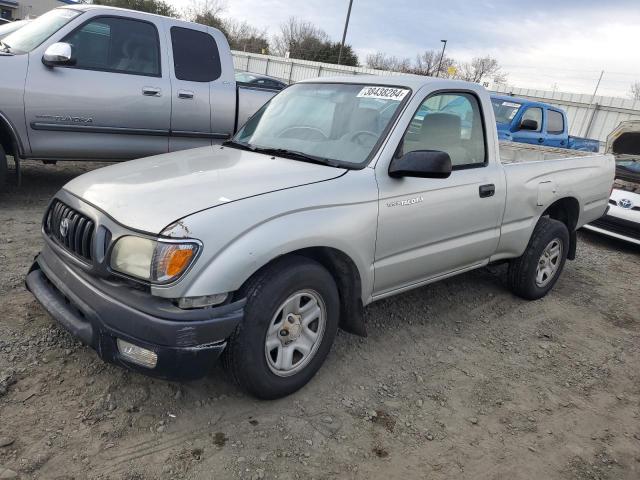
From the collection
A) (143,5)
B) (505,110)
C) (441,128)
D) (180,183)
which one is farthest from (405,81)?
(143,5)

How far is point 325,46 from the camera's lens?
4316cm

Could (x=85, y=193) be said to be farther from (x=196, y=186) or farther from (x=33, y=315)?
(x=33, y=315)

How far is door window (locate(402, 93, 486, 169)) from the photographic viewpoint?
3.36m

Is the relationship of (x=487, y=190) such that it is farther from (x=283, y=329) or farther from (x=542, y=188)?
(x=283, y=329)

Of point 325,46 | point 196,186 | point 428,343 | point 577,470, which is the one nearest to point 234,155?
point 196,186

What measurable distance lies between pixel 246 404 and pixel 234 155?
1595 mm

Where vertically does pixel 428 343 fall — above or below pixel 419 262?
below

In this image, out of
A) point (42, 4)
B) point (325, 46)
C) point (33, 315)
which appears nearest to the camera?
point (33, 315)

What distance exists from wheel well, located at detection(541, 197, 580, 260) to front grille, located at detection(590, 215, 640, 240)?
270 centimetres

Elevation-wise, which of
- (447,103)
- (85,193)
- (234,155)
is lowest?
(85,193)

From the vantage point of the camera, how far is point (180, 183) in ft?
8.87

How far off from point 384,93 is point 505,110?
7.71 m

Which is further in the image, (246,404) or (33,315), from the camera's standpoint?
(33,315)

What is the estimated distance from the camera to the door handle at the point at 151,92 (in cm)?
553
